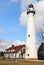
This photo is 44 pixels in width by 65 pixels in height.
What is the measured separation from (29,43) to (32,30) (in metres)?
Answer: 3.90

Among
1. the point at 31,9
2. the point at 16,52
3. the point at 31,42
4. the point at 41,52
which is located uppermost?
the point at 31,9

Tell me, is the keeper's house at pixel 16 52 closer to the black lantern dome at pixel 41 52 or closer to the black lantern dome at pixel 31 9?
the black lantern dome at pixel 41 52

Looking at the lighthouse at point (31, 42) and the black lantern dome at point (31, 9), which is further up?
the black lantern dome at point (31, 9)

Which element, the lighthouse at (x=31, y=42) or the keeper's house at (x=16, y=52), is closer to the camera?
the lighthouse at (x=31, y=42)

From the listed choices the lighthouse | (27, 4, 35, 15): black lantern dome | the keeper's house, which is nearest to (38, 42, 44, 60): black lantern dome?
the lighthouse

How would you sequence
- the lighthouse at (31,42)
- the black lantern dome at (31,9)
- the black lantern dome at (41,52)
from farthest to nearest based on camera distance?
the black lantern dome at (31,9)
the black lantern dome at (41,52)
the lighthouse at (31,42)

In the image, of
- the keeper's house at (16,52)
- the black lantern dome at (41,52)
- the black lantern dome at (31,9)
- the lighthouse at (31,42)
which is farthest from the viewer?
the keeper's house at (16,52)

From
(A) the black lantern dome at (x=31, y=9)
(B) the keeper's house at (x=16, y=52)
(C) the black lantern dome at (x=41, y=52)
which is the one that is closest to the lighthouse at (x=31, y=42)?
(A) the black lantern dome at (x=31, y=9)

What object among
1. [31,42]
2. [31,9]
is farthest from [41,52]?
[31,9]

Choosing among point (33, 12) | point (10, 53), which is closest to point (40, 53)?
point (33, 12)

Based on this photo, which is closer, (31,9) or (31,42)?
(31,42)

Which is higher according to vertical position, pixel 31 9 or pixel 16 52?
pixel 31 9

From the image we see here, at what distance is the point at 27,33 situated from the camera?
4950cm

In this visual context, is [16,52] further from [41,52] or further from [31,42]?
[31,42]
